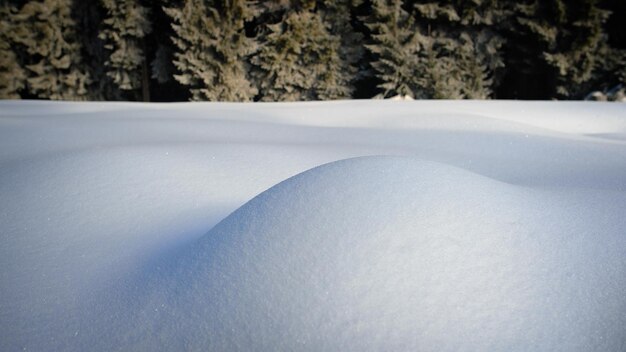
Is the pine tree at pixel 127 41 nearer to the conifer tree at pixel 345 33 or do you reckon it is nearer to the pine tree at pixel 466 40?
the conifer tree at pixel 345 33

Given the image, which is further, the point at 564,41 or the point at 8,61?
the point at 8,61

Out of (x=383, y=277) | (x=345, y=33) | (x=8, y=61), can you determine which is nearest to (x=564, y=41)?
(x=345, y=33)

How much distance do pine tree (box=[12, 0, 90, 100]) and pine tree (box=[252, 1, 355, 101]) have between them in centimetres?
394

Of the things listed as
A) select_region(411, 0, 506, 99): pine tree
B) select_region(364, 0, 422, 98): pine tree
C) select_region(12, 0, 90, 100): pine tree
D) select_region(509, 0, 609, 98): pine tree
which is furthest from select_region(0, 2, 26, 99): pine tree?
select_region(509, 0, 609, 98): pine tree

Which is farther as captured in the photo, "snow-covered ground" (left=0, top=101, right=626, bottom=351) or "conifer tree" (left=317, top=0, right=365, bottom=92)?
"conifer tree" (left=317, top=0, right=365, bottom=92)

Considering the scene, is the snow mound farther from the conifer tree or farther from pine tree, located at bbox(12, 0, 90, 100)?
pine tree, located at bbox(12, 0, 90, 100)

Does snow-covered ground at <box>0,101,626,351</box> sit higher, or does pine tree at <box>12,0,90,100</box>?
pine tree at <box>12,0,90,100</box>

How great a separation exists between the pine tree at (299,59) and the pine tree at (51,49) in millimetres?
3941

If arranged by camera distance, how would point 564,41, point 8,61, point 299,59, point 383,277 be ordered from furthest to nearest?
point 8,61 → point 299,59 → point 564,41 → point 383,277

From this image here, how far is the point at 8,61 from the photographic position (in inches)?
333

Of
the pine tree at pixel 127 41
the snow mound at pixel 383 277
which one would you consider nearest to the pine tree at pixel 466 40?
the pine tree at pixel 127 41

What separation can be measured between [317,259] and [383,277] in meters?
0.14

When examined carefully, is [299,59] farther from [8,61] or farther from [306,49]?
[8,61]

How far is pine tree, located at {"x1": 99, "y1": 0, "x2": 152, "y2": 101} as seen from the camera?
27.3 ft
